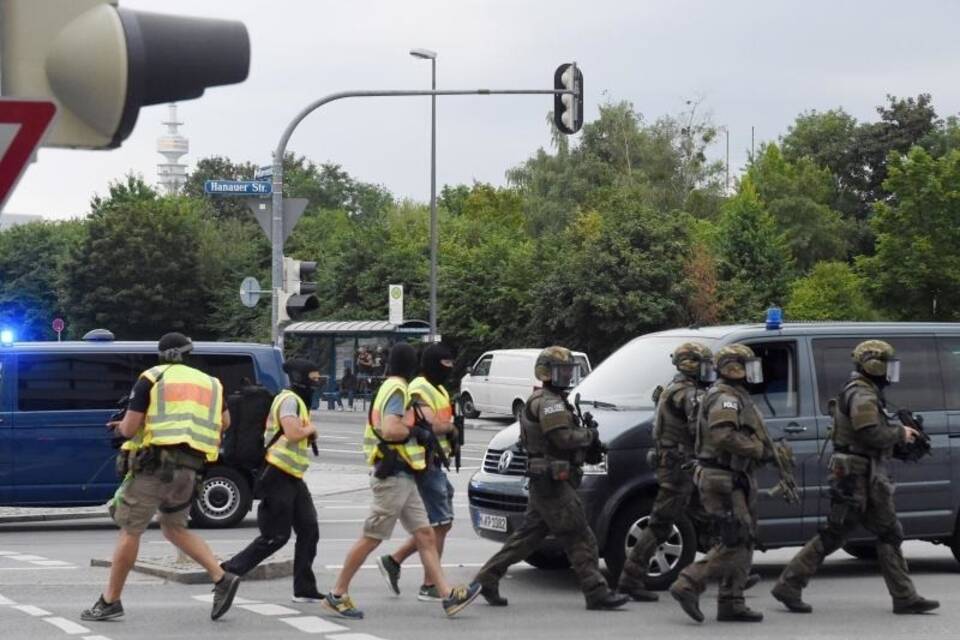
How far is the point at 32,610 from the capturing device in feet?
36.9

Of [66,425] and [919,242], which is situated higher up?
[919,242]

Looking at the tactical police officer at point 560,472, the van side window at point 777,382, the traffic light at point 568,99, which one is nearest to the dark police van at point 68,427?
the van side window at point 777,382

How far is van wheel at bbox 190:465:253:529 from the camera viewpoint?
18016 mm

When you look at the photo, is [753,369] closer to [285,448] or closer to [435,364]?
[435,364]

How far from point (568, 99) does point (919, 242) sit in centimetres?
2507

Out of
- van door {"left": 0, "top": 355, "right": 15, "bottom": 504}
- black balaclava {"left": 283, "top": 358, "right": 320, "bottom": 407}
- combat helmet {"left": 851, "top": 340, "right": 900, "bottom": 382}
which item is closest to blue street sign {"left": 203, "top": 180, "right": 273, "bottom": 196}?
van door {"left": 0, "top": 355, "right": 15, "bottom": 504}

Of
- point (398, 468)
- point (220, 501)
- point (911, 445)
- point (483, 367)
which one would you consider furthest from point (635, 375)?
point (483, 367)

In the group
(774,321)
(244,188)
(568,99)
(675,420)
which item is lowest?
(675,420)

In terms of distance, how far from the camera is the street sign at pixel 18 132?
12.5ft

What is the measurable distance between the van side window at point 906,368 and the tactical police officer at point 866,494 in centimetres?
149

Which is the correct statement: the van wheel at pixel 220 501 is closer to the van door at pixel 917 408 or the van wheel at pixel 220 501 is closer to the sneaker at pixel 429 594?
the sneaker at pixel 429 594

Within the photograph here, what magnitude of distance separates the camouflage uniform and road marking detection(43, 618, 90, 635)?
3.57m

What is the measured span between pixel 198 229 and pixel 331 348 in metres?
Result: 31.7

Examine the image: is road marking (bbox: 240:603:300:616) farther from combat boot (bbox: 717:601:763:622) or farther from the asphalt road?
combat boot (bbox: 717:601:763:622)
